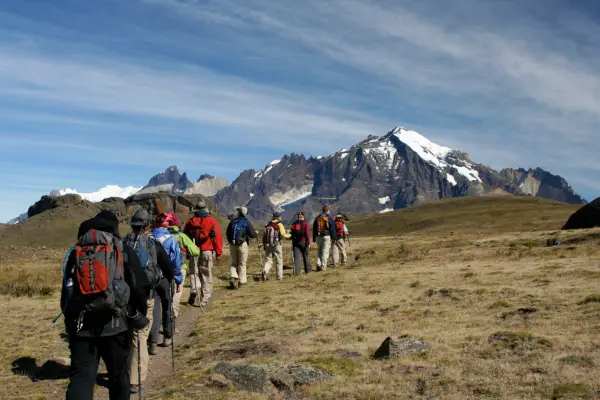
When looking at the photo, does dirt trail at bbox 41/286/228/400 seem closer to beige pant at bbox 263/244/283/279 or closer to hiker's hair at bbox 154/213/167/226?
hiker's hair at bbox 154/213/167/226

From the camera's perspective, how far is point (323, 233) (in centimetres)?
2908

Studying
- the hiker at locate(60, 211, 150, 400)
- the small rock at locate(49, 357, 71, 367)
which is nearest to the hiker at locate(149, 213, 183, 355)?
the small rock at locate(49, 357, 71, 367)

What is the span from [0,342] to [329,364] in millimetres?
8406

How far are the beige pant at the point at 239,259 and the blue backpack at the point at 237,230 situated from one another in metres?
0.34

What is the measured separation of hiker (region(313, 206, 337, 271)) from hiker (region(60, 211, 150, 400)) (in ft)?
71.5

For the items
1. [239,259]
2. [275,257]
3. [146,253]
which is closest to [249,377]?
[146,253]

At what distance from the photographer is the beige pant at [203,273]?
18.7 m

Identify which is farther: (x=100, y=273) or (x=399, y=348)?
(x=399, y=348)

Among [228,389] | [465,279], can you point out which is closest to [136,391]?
[228,389]

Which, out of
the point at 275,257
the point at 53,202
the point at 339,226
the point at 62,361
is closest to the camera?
the point at 62,361

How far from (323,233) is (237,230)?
8264 millimetres

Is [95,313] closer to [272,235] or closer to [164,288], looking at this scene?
[164,288]

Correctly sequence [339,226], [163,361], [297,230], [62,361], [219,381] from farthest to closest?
1. [339,226]
2. [297,230]
3. [163,361]
4. [62,361]
5. [219,381]

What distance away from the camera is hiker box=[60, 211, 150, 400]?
6734 mm
